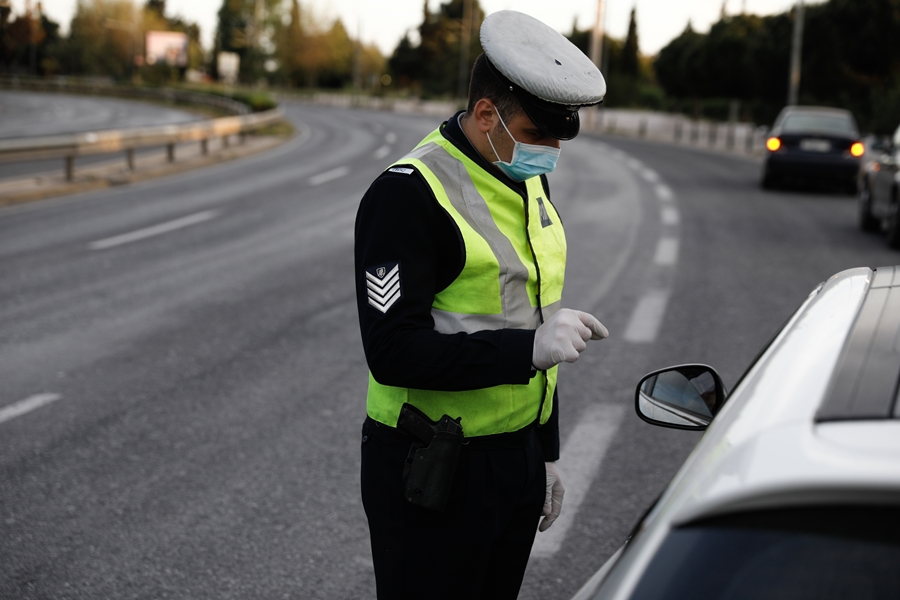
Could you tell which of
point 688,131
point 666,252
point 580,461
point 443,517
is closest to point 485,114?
point 443,517

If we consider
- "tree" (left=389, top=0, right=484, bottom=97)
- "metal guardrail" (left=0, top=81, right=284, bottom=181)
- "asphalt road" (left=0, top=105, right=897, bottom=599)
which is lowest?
"asphalt road" (left=0, top=105, right=897, bottom=599)

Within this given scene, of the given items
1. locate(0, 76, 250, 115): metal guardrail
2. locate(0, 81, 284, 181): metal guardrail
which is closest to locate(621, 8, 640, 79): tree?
locate(0, 76, 250, 115): metal guardrail

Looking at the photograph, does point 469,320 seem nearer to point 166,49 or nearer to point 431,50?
point 166,49

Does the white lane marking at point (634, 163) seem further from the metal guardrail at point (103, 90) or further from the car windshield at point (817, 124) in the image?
the metal guardrail at point (103, 90)

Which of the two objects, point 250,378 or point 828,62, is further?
point 828,62

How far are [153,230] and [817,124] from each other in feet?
39.6

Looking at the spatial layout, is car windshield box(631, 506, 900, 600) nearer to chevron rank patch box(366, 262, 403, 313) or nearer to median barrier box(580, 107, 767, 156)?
chevron rank patch box(366, 262, 403, 313)

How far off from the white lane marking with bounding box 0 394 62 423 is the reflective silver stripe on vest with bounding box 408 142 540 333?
3.96 m

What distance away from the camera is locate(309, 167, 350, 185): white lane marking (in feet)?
59.9

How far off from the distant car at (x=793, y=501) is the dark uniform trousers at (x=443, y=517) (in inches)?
28.1

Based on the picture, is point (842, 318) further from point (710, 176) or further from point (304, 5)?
point (304, 5)

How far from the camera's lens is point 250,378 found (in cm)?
615

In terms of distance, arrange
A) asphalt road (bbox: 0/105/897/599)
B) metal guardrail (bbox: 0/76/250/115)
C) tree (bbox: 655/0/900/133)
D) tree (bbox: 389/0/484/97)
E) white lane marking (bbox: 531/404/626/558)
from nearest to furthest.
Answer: asphalt road (bbox: 0/105/897/599) < white lane marking (bbox: 531/404/626/558) < tree (bbox: 655/0/900/133) < metal guardrail (bbox: 0/76/250/115) < tree (bbox: 389/0/484/97)

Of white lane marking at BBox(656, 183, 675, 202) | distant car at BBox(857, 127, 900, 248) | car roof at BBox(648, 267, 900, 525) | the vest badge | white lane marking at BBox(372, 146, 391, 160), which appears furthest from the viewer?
white lane marking at BBox(372, 146, 391, 160)
